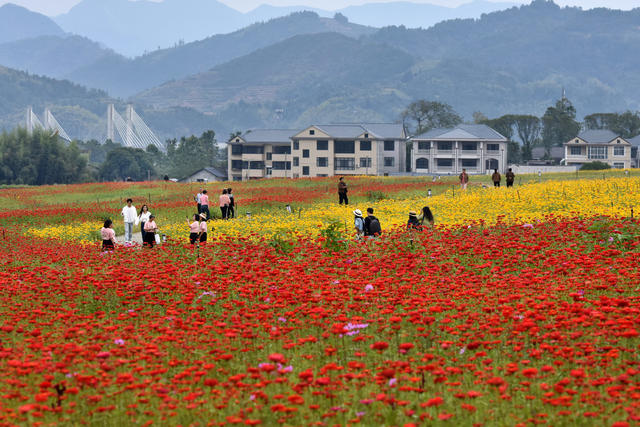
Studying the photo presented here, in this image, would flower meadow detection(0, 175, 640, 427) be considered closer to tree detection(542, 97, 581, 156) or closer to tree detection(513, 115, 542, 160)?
tree detection(513, 115, 542, 160)

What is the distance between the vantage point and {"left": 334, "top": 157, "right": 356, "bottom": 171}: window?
118312 millimetres

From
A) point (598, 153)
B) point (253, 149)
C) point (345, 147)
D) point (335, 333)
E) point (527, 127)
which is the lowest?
point (335, 333)

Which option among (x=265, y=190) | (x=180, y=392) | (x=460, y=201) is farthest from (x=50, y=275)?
(x=265, y=190)

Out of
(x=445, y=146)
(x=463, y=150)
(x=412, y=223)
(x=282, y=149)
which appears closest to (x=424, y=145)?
(x=445, y=146)

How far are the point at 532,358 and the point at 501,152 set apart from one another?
112 metres

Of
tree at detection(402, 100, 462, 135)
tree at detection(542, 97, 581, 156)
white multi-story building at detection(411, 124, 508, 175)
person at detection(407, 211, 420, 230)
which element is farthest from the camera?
tree at detection(402, 100, 462, 135)

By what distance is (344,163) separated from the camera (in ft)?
390

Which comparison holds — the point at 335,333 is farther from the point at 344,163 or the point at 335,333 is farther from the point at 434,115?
the point at 434,115

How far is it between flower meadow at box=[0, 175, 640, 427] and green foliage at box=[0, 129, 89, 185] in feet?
263

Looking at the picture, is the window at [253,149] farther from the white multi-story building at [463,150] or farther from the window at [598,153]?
the window at [598,153]

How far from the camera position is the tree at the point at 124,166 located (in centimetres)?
14625

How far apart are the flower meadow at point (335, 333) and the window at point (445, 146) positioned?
322 ft

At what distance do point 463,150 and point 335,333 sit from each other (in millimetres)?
110544

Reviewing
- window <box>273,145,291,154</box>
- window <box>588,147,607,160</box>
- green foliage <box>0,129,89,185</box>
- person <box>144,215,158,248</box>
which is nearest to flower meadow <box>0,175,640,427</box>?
person <box>144,215,158,248</box>
